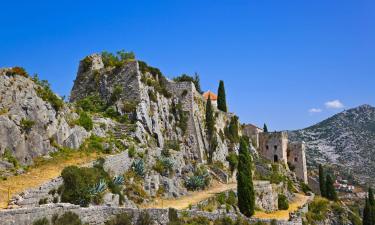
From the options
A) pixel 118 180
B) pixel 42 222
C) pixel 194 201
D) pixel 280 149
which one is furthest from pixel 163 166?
pixel 280 149

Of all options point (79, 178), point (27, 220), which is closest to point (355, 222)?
point (79, 178)

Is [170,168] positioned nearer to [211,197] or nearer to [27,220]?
[211,197]

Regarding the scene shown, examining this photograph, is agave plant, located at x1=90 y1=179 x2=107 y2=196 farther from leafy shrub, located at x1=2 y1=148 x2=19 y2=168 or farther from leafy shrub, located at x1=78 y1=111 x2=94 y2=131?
leafy shrub, located at x1=78 y1=111 x2=94 y2=131

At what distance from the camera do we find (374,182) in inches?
4461

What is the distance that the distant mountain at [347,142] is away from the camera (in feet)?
409

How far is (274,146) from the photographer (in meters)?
71.5

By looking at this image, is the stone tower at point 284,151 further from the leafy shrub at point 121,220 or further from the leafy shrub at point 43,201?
the leafy shrub at point 43,201

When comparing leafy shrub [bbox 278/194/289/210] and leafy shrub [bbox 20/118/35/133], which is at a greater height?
leafy shrub [bbox 20/118/35/133]

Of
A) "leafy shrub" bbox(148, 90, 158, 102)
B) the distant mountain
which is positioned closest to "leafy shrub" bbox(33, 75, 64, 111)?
"leafy shrub" bbox(148, 90, 158, 102)

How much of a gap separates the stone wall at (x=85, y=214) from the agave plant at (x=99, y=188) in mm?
2441

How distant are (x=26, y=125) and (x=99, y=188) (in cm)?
606

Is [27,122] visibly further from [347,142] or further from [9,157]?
[347,142]

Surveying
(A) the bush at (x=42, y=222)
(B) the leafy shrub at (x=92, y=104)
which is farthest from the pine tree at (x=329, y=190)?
(A) the bush at (x=42, y=222)

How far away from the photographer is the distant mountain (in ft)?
409
